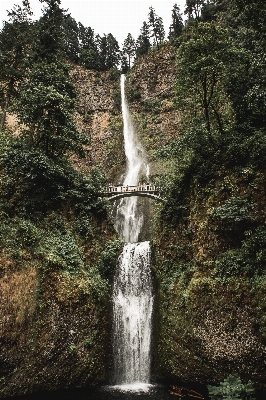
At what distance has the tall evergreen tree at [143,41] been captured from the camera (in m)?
57.1

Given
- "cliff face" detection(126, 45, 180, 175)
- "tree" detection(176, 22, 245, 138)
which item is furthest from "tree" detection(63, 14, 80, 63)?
"tree" detection(176, 22, 245, 138)

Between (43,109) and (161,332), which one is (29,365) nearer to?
(161,332)

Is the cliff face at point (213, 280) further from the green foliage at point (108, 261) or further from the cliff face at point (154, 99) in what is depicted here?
the cliff face at point (154, 99)

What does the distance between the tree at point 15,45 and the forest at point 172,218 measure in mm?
119

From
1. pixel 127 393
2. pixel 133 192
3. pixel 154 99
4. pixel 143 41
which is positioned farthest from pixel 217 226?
pixel 143 41

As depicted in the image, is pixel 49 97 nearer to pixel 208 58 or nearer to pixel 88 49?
pixel 208 58

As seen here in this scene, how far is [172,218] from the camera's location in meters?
20.4

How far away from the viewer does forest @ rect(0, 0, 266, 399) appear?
562 inches

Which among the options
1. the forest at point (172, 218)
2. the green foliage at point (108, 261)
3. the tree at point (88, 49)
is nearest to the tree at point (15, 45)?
the forest at point (172, 218)

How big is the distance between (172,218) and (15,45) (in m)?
19.1

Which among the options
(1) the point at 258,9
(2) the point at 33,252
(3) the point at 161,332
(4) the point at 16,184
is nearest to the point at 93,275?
(2) the point at 33,252

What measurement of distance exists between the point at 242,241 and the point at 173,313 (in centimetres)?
583

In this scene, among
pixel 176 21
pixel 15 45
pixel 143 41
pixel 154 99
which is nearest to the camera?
pixel 15 45

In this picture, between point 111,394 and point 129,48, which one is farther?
point 129,48
